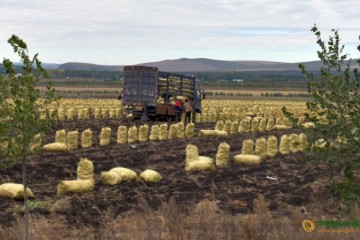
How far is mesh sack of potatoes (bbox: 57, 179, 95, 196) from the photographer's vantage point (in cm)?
1332

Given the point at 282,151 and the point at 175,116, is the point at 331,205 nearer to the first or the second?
the point at 282,151

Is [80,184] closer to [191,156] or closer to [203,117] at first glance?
[191,156]

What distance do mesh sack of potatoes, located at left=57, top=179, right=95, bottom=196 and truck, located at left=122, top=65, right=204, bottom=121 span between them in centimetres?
1914

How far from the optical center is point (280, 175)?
53.0ft

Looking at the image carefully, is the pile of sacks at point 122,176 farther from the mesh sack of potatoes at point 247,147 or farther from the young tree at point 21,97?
the young tree at point 21,97

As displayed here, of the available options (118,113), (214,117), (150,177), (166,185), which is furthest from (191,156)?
(118,113)

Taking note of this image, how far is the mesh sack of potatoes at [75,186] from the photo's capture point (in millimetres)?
13320

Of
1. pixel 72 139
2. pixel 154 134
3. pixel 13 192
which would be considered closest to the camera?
pixel 13 192

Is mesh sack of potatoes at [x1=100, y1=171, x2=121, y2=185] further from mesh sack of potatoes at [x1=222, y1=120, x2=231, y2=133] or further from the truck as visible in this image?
the truck

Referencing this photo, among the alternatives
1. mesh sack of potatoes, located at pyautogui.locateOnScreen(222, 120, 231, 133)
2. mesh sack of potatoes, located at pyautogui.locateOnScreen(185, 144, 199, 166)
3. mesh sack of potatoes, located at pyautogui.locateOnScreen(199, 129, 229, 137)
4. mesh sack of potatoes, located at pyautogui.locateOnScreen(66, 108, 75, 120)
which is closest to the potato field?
mesh sack of potatoes, located at pyautogui.locateOnScreen(185, 144, 199, 166)

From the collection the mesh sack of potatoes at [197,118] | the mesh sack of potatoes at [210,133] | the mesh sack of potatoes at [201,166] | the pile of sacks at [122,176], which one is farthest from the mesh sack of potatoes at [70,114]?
the pile of sacks at [122,176]

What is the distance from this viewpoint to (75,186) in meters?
13.5

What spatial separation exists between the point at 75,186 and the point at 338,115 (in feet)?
23.7

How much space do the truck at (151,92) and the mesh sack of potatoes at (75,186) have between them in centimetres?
1914
